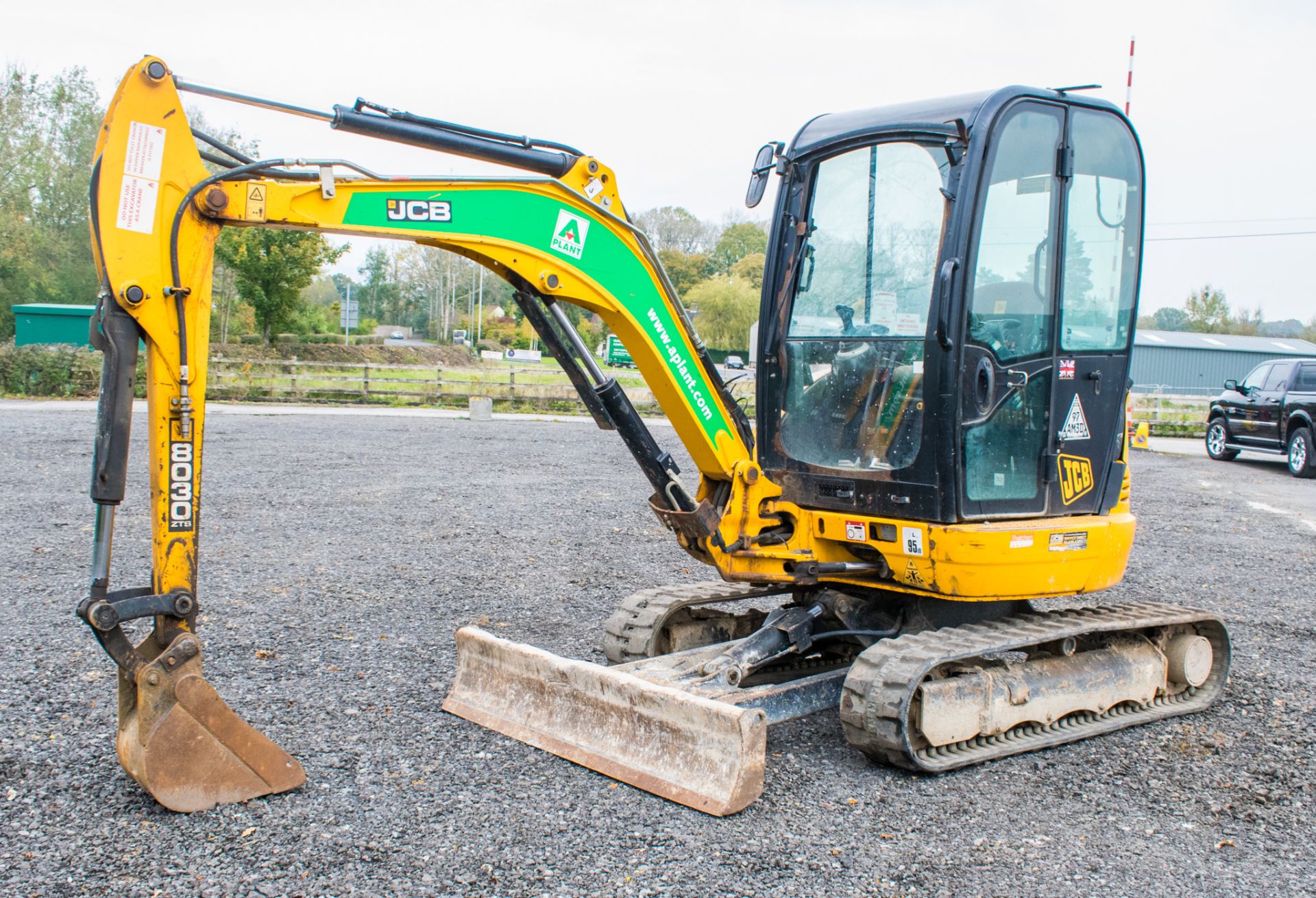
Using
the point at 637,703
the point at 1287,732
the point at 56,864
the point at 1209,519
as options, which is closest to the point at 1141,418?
Result: the point at 1209,519

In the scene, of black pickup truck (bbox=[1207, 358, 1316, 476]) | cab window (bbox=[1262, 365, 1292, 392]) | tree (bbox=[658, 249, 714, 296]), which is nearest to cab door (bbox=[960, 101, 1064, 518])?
black pickup truck (bbox=[1207, 358, 1316, 476])

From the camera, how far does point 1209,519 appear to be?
490 inches

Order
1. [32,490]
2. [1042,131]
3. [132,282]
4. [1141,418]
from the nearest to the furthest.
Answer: [132,282]
[1042,131]
[32,490]
[1141,418]

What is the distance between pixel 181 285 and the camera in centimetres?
386

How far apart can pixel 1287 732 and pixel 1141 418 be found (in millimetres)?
24397

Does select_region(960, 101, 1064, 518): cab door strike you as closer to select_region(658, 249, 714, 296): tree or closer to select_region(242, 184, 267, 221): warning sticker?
select_region(242, 184, 267, 221): warning sticker

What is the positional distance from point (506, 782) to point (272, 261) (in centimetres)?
2913

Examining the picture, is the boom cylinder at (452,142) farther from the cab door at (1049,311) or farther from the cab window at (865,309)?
the cab door at (1049,311)

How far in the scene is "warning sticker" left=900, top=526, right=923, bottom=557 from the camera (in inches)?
195

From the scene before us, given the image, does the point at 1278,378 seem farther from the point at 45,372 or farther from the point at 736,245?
the point at 736,245

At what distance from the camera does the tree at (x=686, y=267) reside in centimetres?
7669

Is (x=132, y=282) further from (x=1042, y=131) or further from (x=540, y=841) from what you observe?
(x=1042, y=131)

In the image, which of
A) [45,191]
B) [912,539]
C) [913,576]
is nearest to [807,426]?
[912,539]

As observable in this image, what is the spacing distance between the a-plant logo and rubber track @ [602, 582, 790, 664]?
204cm
